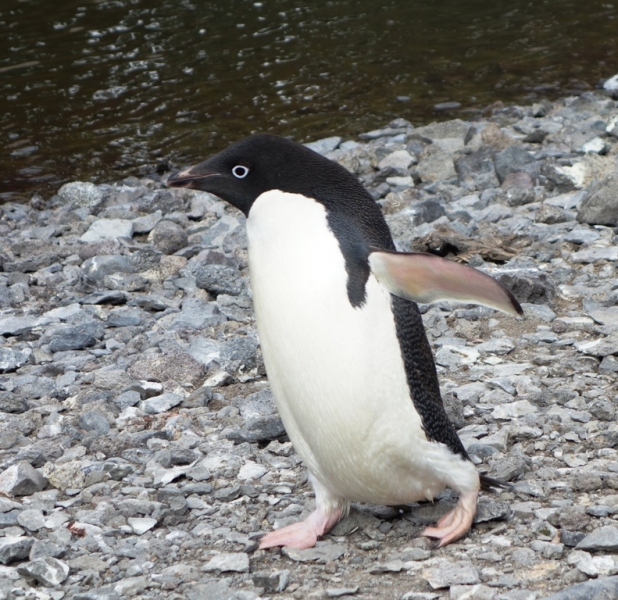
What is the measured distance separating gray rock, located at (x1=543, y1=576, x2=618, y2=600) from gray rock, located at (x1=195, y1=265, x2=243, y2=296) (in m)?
3.31

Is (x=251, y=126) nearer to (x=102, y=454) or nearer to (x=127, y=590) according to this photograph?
(x=102, y=454)

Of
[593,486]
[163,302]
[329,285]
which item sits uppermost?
[329,285]

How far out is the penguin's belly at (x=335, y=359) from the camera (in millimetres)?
3123

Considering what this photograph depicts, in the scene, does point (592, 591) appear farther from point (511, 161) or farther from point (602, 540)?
point (511, 161)

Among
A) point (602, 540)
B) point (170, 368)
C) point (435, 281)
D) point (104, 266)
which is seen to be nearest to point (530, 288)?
point (170, 368)

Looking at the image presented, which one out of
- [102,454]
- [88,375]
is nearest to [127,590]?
[102,454]

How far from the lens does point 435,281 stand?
3.08 meters

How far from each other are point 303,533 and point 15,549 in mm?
889

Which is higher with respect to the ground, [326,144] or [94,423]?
[94,423]

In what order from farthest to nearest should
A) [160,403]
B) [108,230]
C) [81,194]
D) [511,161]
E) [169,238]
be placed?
[81,194] → [511,161] → [108,230] → [169,238] → [160,403]

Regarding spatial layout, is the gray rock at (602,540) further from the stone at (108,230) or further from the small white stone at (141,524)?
the stone at (108,230)

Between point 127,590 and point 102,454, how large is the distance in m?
1.04

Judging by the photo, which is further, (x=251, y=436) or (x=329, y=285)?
(x=251, y=436)

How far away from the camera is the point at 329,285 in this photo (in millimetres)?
3111
